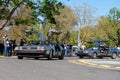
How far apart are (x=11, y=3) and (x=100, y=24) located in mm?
54315

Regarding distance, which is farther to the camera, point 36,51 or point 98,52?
point 98,52

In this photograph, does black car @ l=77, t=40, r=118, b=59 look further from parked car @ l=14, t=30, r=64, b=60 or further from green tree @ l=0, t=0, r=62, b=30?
parked car @ l=14, t=30, r=64, b=60

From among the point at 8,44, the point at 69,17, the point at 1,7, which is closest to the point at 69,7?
the point at 69,17

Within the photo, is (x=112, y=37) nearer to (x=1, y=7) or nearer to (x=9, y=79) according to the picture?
(x=1, y=7)

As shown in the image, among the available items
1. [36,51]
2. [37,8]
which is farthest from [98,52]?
[36,51]

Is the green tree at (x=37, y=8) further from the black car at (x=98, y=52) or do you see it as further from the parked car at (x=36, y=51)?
the parked car at (x=36, y=51)

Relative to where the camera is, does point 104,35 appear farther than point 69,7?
Yes

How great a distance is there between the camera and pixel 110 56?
36.4 m

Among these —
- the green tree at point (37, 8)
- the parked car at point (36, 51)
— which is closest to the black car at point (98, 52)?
the green tree at point (37, 8)

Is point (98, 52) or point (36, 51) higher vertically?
point (36, 51)

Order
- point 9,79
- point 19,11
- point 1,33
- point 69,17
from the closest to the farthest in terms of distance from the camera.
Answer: point 9,79, point 19,11, point 1,33, point 69,17

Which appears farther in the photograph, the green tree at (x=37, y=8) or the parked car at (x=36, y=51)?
the green tree at (x=37, y=8)

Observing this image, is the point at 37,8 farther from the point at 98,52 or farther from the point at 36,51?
the point at 36,51

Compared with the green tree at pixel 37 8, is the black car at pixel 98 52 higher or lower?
lower
